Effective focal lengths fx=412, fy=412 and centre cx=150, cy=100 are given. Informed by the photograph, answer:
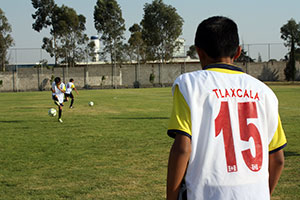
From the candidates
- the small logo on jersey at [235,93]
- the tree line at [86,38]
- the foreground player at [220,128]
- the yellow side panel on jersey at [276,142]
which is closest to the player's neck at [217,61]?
the foreground player at [220,128]

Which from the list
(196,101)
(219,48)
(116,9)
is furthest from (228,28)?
(116,9)

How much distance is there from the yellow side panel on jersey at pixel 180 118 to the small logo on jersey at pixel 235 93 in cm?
17

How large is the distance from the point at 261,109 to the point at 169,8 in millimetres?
72238

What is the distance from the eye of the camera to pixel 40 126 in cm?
1446

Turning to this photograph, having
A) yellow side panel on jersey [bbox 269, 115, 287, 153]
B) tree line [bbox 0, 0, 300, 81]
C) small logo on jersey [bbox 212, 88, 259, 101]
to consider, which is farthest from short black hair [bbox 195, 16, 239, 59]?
tree line [bbox 0, 0, 300, 81]

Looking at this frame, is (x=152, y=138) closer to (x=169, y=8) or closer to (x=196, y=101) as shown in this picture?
(x=196, y=101)

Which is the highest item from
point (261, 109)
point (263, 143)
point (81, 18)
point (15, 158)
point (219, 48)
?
point (81, 18)

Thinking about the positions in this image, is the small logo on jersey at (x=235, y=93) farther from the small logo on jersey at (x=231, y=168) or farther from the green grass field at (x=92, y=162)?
the green grass field at (x=92, y=162)

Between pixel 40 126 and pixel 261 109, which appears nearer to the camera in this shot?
pixel 261 109

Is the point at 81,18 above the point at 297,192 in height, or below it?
above

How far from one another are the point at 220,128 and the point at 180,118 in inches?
7.9

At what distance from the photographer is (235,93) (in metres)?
2.03

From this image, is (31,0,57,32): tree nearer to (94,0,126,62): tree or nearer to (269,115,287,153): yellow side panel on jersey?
(94,0,126,62): tree

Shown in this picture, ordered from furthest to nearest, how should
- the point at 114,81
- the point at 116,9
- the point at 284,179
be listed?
the point at 116,9 → the point at 114,81 → the point at 284,179
